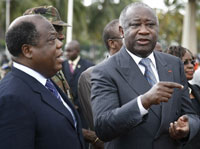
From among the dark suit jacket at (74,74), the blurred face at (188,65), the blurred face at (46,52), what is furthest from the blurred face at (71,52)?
the blurred face at (46,52)

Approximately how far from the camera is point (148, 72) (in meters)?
2.86

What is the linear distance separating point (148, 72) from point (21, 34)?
Answer: 3.49ft

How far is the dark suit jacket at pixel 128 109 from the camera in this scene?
254 cm

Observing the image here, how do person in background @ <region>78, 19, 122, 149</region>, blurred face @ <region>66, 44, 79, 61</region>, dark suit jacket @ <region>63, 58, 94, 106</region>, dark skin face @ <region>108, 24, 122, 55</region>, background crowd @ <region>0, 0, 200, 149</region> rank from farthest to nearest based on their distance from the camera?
blurred face @ <region>66, 44, 79, 61</region>, dark suit jacket @ <region>63, 58, 94, 106</region>, dark skin face @ <region>108, 24, 122, 55</region>, person in background @ <region>78, 19, 122, 149</region>, background crowd @ <region>0, 0, 200, 149</region>

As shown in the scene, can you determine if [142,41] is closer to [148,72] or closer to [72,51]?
[148,72]

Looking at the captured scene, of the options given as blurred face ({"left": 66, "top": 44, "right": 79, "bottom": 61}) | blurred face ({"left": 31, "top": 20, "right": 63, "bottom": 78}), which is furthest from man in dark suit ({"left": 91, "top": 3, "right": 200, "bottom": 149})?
blurred face ({"left": 66, "top": 44, "right": 79, "bottom": 61})

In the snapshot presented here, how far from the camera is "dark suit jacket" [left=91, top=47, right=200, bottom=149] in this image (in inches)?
100.0

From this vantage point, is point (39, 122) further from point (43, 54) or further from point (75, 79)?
point (75, 79)

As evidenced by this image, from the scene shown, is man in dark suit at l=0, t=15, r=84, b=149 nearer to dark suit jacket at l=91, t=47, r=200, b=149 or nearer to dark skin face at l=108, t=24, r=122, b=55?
dark suit jacket at l=91, t=47, r=200, b=149

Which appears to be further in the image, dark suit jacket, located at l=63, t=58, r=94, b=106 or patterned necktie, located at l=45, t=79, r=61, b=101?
dark suit jacket, located at l=63, t=58, r=94, b=106

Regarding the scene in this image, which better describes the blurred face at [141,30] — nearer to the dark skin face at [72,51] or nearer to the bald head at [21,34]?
the bald head at [21,34]

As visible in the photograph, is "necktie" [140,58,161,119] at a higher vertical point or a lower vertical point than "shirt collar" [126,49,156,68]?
lower

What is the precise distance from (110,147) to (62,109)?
63 centimetres

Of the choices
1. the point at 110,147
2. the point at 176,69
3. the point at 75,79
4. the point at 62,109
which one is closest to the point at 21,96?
the point at 62,109
